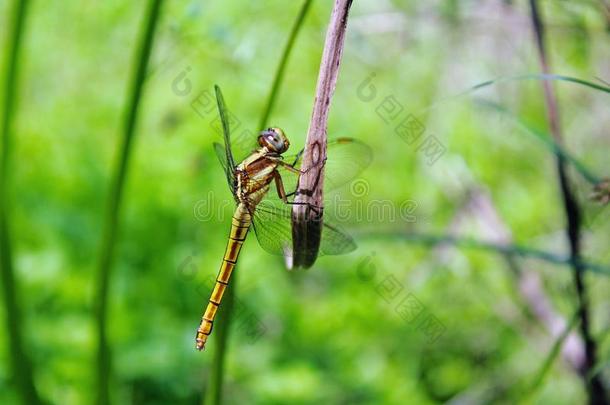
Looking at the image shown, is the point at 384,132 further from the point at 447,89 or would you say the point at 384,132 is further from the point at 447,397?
the point at 447,397

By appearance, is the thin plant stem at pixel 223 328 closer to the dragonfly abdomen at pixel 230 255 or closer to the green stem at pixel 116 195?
the dragonfly abdomen at pixel 230 255

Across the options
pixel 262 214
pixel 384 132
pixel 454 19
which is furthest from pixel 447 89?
pixel 262 214

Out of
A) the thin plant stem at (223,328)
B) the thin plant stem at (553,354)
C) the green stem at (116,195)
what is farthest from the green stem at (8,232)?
the thin plant stem at (553,354)

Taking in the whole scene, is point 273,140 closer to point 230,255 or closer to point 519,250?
point 230,255

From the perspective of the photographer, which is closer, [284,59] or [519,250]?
[284,59]

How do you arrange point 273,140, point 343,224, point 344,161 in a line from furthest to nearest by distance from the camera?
point 343,224 → point 344,161 → point 273,140

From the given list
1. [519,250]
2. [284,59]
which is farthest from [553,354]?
[284,59]

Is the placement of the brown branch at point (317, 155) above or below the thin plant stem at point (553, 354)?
above

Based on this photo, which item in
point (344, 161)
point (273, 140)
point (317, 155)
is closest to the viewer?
point (317, 155)
